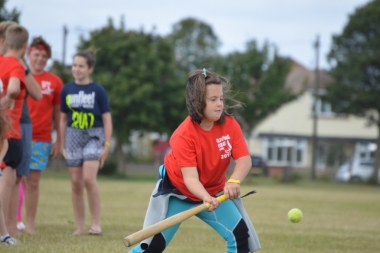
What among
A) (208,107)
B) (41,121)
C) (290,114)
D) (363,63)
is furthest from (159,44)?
(208,107)

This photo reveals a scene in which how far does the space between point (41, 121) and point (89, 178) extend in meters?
1.12

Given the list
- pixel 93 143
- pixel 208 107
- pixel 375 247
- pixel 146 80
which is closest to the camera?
pixel 208 107

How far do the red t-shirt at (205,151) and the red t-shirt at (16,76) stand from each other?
7.88 ft

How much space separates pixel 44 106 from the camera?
8.84m

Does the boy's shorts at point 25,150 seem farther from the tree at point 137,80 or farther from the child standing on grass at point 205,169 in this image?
the tree at point 137,80

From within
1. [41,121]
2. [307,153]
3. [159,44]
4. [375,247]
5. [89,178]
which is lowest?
[307,153]

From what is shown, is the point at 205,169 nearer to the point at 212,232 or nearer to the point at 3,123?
the point at 3,123

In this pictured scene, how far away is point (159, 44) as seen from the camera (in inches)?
1430

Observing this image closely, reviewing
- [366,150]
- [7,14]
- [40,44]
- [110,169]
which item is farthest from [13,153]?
[366,150]

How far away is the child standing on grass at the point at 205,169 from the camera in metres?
5.10

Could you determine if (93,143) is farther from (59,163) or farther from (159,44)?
(59,163)

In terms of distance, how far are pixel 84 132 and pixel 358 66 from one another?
95.5 feet

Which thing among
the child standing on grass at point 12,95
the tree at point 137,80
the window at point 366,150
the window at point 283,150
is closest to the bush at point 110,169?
the tree at point 137,80

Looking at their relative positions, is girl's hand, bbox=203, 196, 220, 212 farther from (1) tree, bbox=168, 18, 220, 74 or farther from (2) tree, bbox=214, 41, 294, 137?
(1) tree, bbox=168, 18, 220, 74
